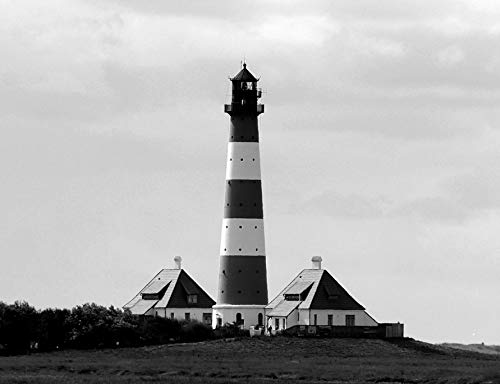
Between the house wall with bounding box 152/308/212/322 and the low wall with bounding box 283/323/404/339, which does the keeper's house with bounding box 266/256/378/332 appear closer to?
the low wall with bounding box 283/323/404/339

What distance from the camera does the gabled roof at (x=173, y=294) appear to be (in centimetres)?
14788

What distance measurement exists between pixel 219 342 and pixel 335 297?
11136 millimetres

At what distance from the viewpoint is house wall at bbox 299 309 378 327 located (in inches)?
5502

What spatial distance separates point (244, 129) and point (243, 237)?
6523mm

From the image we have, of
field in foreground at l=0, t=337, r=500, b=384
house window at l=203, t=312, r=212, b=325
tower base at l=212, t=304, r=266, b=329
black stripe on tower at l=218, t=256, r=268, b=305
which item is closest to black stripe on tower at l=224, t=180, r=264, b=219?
black stripe on tower at l=218, t=256, r=268, b=305

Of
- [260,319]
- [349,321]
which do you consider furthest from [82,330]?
[349,321]

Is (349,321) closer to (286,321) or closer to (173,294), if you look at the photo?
(286,321)

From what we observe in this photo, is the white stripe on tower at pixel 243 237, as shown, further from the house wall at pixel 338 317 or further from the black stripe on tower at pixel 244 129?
the house wall at pixel 338 317

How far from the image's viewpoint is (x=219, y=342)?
433ft

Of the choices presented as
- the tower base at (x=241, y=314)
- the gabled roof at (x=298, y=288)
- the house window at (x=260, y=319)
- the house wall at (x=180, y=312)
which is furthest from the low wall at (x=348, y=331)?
the house wall at (x=180, y=312)

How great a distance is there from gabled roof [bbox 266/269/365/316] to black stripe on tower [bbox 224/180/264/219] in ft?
21.2

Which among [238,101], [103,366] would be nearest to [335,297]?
[238,101]

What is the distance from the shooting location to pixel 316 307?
140m

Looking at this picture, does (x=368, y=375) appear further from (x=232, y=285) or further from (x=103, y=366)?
(x=232, y=285)
